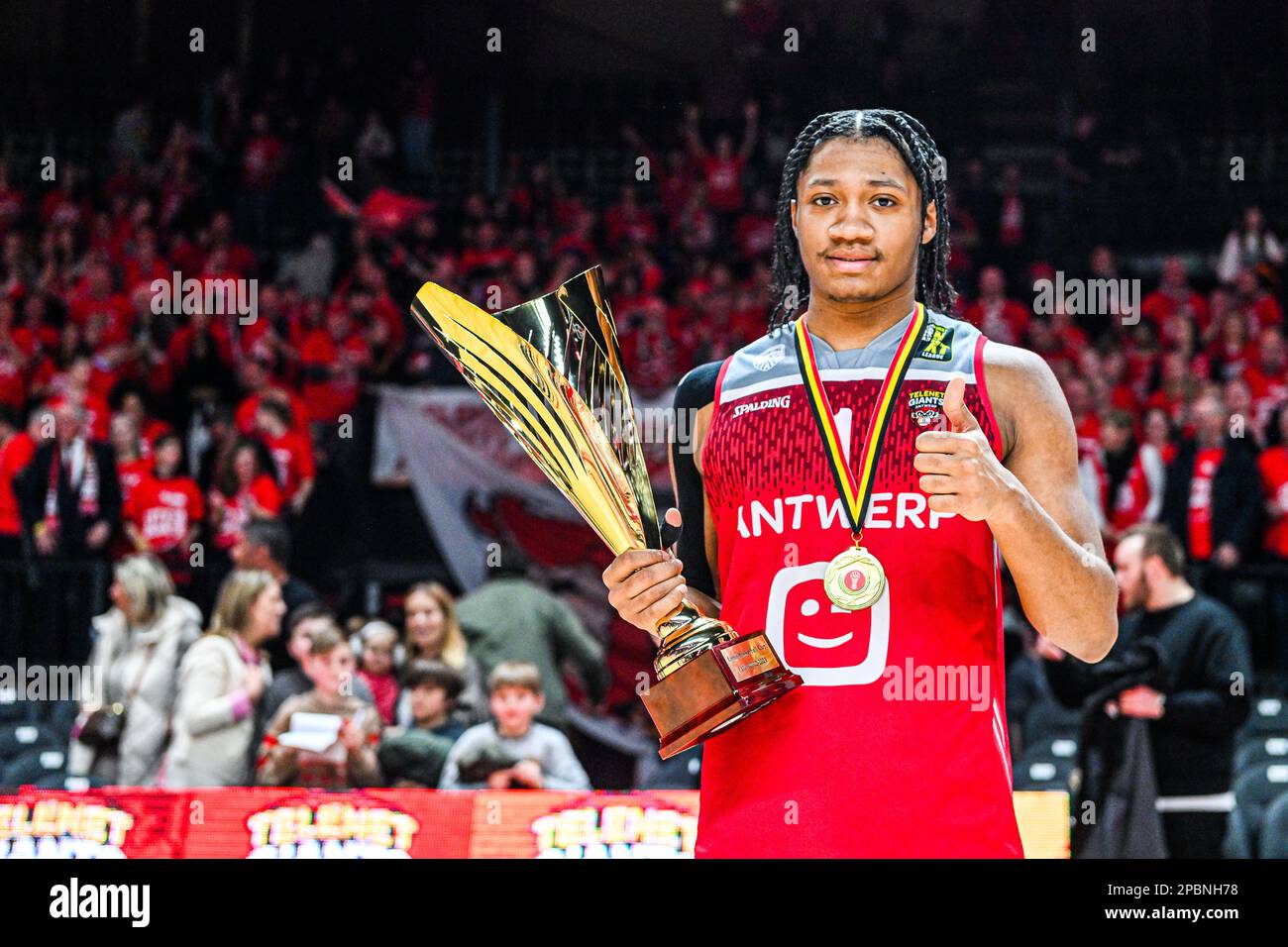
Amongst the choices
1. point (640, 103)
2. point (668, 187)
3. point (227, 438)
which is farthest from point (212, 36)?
point (227, 438)

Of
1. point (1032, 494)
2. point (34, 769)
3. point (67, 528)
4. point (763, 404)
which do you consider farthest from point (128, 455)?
point (1032, 494)

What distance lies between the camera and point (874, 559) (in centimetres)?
220

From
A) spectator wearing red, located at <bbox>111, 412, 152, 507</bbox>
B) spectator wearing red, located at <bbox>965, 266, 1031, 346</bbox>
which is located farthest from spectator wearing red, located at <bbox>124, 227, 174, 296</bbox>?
spectator wearing red, located at <bbox>965, 266, 1031, 346</bbox>

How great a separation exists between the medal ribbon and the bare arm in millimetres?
116

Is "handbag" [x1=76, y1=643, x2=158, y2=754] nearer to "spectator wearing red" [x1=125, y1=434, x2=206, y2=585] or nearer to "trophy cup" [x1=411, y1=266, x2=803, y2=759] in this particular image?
Result: "spectator wearing red" [x1=125, y1=434, x2=206, y2=585]

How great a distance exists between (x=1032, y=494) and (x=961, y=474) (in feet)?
0.87

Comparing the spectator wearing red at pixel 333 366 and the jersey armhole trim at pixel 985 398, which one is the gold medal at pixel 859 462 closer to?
the jersey armhole trim at pixel 985 398

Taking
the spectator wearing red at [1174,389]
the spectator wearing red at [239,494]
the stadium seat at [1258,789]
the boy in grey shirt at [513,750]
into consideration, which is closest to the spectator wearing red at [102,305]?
the spectator wearing red at [239,494]

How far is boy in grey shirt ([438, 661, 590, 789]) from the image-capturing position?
6.12m

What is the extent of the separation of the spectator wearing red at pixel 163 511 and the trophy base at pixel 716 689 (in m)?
6.29

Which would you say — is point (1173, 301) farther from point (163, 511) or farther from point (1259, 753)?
point (163, 511)

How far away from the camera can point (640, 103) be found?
44.9 feet

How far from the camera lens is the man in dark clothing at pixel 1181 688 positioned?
5.87 m

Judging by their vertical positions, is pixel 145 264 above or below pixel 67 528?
above
